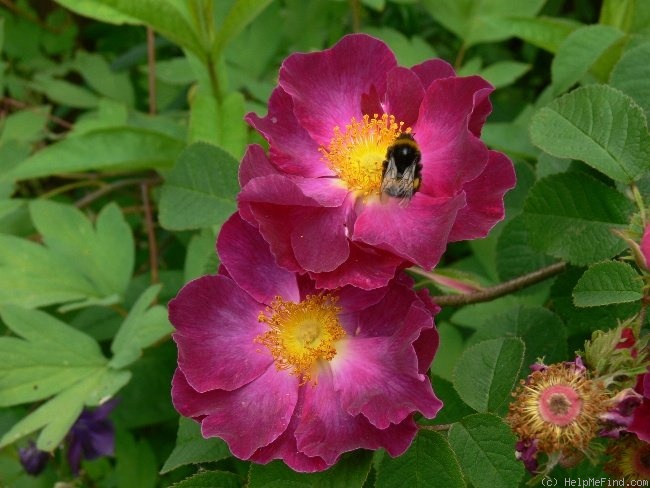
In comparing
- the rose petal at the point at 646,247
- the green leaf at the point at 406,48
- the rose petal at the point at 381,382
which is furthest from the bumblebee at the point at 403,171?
the green leaf at the point at 406,48

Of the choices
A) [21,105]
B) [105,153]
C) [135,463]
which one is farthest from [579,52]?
[21,105]

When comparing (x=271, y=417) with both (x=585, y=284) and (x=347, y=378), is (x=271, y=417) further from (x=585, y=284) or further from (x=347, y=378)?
(x=585, y=284)

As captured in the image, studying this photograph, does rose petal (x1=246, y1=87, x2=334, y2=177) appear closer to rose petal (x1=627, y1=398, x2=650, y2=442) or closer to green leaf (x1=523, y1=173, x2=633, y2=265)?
green leaf (x1=523, y1=173, x2=633, y2=265)

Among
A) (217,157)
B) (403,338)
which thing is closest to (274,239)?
(403,338)

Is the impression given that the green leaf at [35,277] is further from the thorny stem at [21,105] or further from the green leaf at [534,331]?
the green leaf at [534,331]

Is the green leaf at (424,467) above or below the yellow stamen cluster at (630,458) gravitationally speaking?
below

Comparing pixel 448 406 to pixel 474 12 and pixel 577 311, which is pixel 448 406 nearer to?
pixel 577 311
